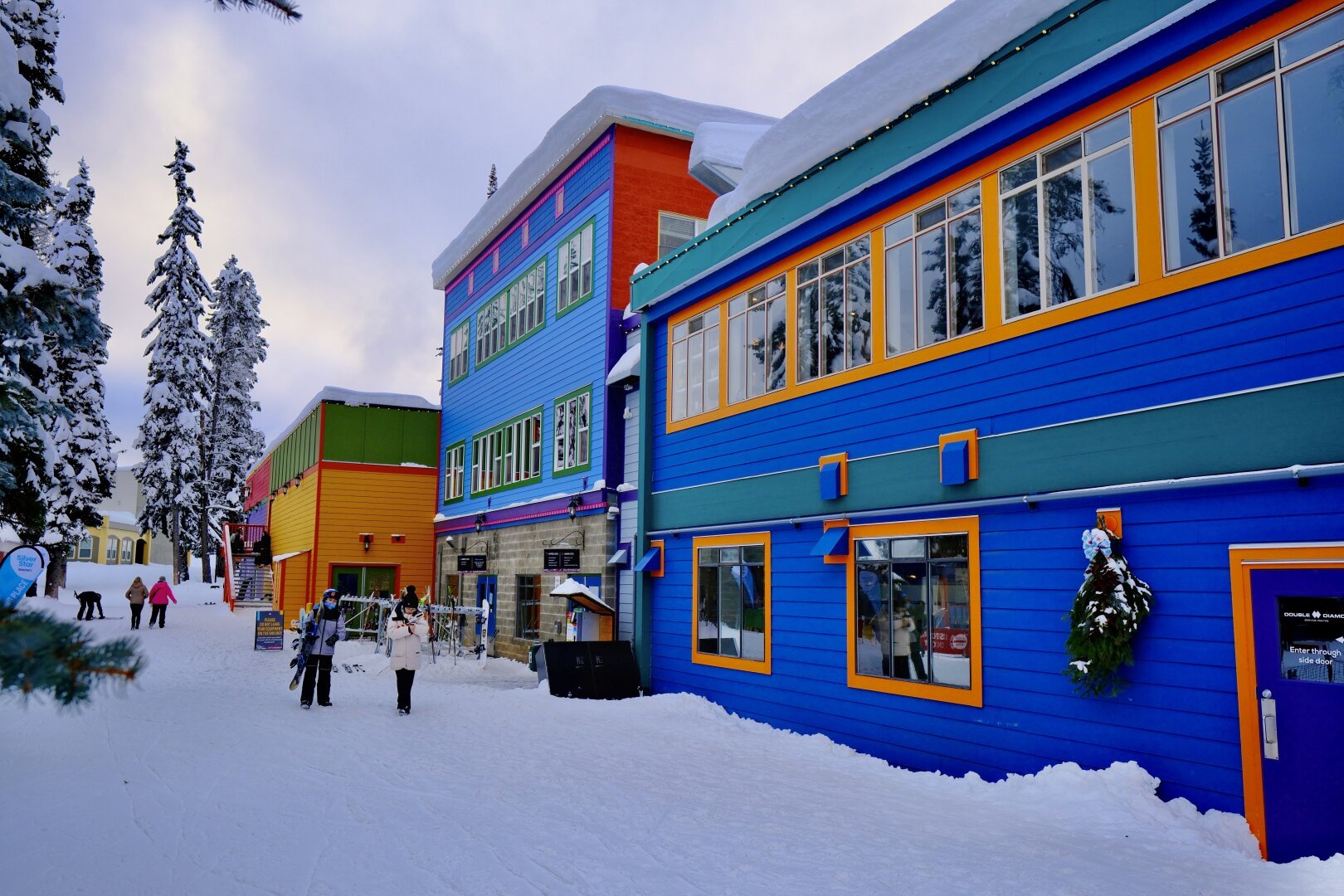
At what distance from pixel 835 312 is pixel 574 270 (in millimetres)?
9913

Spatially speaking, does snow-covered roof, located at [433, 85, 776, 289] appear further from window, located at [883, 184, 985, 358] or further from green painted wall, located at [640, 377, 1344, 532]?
green painted wall, located at [640, 377, 1344, 532]

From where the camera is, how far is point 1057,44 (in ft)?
31.1

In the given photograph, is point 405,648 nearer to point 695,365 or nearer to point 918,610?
point 695,365

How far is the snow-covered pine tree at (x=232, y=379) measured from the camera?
5547cm

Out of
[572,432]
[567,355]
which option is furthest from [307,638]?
[567,355]

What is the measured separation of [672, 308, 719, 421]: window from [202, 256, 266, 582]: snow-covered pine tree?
149 ft

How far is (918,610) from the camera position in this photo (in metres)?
11.0

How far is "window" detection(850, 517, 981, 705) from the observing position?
33.8ft

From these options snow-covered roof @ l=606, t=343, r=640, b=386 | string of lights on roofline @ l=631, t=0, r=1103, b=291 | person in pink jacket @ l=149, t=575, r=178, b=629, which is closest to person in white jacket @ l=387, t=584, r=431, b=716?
snow-covered roof @ l=606, t=343, r=640, b=386

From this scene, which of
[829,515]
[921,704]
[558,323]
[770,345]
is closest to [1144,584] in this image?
[921,704]

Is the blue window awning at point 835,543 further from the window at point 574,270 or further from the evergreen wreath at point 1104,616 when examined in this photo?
the window at point 574,270

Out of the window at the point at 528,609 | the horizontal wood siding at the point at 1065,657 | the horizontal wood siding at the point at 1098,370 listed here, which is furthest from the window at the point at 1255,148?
the window at the point at 528,609

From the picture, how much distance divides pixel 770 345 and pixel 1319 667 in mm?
8306

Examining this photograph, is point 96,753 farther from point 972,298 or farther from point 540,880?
point 972,298
